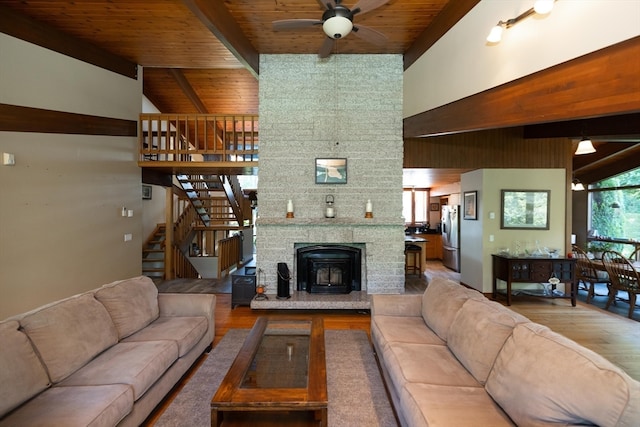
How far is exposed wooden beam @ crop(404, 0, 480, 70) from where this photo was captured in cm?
316

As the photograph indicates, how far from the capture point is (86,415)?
58.7 inches

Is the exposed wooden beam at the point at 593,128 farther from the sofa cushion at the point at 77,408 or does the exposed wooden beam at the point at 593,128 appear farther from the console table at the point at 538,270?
the sofa cushion at the point at 77,408

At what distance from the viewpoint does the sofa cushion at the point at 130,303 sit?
2.44 metres

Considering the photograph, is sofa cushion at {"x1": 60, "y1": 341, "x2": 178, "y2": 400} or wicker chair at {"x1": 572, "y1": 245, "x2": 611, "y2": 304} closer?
sofa cushion at {"x1": 60, "y1": 341, "x2": 178, "y2": 400}

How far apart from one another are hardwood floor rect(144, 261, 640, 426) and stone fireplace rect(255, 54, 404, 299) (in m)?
0.63

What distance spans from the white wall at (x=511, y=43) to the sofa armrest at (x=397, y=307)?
2.33 metres

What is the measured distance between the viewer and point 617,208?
22.9 ft

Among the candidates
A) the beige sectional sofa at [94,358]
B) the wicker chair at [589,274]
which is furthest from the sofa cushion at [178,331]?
the wicker chair at [589,274]

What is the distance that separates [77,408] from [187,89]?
6.77 metres

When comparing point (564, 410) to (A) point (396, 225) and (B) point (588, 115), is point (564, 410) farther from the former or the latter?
(A) point (396, 225)

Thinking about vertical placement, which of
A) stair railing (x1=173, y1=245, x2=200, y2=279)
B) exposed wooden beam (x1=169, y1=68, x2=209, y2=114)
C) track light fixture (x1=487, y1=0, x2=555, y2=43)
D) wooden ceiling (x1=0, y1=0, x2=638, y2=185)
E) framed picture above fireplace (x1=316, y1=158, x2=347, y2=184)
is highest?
exposed wooden beam (x1=169, y1=68, x2=209, y2=114)

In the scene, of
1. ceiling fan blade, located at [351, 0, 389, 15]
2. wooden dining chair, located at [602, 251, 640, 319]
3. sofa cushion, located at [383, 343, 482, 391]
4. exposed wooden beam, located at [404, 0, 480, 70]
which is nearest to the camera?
sofa cushion, located at [383, 343, 482, 391]

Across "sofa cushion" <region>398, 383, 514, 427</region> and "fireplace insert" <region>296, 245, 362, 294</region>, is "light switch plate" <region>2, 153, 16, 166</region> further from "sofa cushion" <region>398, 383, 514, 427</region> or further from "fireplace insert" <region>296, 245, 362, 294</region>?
"sofa cushion" <region>398, 383, 514, 427</region>

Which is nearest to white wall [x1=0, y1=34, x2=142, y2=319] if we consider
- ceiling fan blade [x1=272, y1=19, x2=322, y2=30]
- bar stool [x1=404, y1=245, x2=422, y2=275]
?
ceiling fan blade [x1=272, y1=19, x2=322, y2=30]
